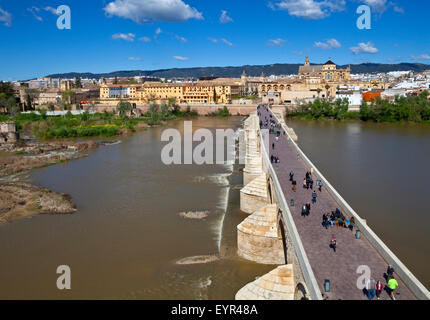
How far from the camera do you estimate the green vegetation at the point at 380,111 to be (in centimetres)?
4538

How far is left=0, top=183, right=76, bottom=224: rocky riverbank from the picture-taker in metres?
15.8

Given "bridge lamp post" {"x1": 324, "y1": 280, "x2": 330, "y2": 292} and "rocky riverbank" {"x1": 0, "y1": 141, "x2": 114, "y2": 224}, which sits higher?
"bridge lamp post" {"x1": 324, "y1": 280, "x2": 330, "y2": 292}

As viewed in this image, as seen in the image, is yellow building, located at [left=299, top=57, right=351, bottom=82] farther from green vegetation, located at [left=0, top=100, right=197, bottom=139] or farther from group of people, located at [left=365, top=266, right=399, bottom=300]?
group of people, located at [left=365, top=266, right=399, bottom=300]

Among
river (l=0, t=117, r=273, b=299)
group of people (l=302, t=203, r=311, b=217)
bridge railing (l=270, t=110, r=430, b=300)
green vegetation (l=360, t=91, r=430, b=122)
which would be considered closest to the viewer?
bridge railing (l=270, t=110, r=430, b=300)

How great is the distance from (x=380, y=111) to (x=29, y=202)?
1670 inches

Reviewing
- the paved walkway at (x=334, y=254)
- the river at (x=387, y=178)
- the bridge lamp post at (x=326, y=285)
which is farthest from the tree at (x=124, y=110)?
the bridge lamp post at (x=326, y=285)

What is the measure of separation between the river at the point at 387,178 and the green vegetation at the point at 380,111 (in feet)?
25.3

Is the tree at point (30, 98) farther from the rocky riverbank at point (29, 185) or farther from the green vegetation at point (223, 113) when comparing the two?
the rocky riverbank at point (29, 185)

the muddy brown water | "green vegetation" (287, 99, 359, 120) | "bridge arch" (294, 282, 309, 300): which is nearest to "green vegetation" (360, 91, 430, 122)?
"green vegetation" (287, 99, 359, 120)

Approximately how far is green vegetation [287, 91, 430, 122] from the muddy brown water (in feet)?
73.5

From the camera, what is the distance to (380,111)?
155 ft

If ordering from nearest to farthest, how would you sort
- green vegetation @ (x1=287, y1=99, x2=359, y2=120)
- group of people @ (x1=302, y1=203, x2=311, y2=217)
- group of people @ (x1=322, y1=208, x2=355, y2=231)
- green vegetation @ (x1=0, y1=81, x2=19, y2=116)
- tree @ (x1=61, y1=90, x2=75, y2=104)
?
group of people @ (x1=322, y1=208, x2=355, y2=231)
group of people @ (x1=302, y1=203, x2=311, y2=217)
green vegetation @ (x1=287, y1=99, x2=359, y2=120)
green vegetation @ (x1=0, y1=81, x2=19, y2=116)
tree @ (x1=61, y1=90, x2=75, y2=104)

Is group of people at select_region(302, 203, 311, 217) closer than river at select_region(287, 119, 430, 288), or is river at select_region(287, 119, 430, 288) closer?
group of people at select_region(302, 203, 311, 217)
